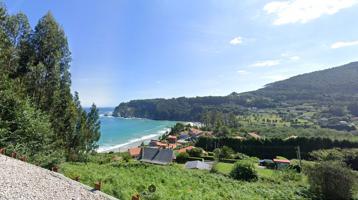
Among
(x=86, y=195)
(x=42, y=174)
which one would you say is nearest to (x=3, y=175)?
(x=42, y=174)

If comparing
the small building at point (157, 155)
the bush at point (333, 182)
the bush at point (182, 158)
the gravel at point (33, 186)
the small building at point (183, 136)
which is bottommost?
the small building at point (183, 136)

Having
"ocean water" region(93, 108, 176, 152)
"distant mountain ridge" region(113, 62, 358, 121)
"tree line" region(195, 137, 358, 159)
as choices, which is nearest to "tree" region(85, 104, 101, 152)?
"tree line" region(195, 137, 358, 159)

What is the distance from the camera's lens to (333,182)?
837 inches

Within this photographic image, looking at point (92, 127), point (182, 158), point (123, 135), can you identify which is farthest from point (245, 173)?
point (123, 135)

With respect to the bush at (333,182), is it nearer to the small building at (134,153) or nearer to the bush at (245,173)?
the bush at (245,173)

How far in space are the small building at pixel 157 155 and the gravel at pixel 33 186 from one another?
36259 mm

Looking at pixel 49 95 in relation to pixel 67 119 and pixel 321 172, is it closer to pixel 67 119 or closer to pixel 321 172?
pixel 67 119

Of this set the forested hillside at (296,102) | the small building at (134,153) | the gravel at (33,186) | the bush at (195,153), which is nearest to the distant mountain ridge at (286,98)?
the forested hillside at (296,102)

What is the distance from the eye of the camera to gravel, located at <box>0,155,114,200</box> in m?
6.14

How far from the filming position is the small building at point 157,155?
44.1 metres

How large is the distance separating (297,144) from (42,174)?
55.5m

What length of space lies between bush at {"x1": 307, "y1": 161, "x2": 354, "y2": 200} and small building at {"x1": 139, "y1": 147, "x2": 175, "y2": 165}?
83.6 feet

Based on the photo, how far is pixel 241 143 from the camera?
5906 centimetres

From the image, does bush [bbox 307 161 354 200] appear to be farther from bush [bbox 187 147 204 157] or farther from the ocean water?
the ocean water
